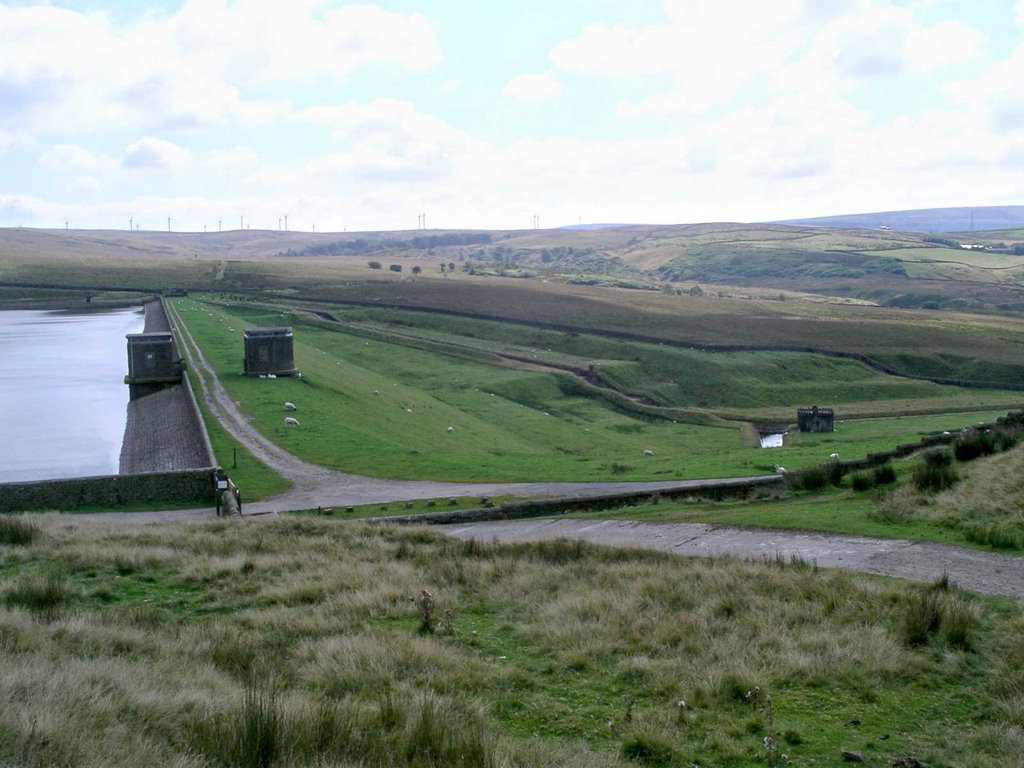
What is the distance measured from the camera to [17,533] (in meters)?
14.5

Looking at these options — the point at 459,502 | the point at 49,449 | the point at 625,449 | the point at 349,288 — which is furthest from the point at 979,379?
the point at 349,288

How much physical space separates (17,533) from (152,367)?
121ft

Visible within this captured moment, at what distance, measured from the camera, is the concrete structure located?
48969 mm

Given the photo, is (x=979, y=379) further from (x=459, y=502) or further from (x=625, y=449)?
(x=459, y=502)

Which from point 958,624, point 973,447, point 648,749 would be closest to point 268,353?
point 973,447

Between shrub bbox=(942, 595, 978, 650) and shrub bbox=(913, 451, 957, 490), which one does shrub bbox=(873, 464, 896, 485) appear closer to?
shrub bbox=(913, 451, 957, 490)

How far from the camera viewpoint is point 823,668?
819 centimetres

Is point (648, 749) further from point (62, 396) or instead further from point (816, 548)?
point (62, 396)

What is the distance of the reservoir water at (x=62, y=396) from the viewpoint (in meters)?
38.1

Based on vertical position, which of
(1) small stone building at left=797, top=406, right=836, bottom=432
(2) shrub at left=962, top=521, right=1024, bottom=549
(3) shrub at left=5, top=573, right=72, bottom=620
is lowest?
(1) small stone building at left=797, top=406, right=836, bottom=432

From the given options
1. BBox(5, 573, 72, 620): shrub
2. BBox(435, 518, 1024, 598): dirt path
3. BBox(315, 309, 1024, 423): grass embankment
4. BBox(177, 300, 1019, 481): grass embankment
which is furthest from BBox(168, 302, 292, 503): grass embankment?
BBox(315, 309, 1024, 423): grass embankment

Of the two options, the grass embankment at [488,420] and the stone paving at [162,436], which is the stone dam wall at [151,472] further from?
the grass embankment at [488,420]

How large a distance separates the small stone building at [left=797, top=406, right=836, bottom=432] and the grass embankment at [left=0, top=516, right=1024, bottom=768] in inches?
1386

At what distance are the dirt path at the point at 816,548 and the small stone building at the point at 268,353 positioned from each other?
29016mm
